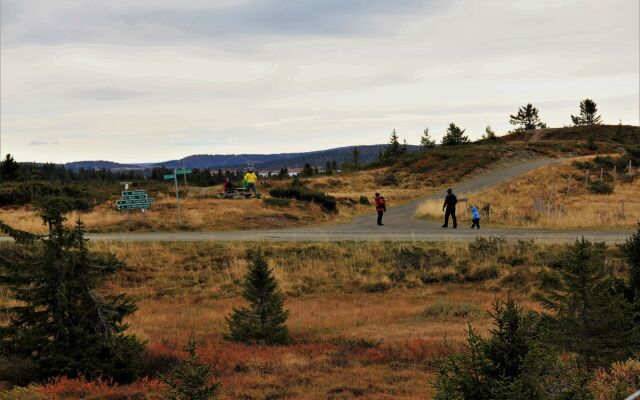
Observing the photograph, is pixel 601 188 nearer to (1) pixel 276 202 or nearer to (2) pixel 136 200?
(1) pixel 276 202

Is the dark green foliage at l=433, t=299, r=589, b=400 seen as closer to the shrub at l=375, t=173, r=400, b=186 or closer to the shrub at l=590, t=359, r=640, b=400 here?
the shrub at l=590, t=359, r=640, b=400

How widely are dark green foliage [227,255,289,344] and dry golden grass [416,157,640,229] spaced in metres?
16.5

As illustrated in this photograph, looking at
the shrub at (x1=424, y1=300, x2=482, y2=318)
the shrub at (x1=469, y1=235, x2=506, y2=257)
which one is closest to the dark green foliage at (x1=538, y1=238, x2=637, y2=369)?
the shrub at (x1=424, y1=300, x2=482, y2=318)

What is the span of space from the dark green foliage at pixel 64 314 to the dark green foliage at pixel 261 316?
152 inches

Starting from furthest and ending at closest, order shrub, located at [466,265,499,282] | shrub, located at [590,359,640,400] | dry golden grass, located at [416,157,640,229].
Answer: dry golden grass, located at [416,157,640,229]
shrub, located at [466,265,499,282]
shrub, located at [590,359,640,400]

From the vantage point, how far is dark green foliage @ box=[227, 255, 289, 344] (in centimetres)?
1420

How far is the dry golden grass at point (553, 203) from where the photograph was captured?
26.1 meters

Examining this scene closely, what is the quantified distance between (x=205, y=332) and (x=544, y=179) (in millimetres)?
37115

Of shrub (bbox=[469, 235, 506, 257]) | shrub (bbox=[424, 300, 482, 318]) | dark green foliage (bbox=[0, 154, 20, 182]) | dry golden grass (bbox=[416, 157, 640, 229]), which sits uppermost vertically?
dark green foliage (bbox=[0, 154, 20, 182])

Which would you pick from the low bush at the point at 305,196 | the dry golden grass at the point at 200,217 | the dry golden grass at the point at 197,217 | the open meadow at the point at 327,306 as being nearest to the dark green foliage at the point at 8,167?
the dry golden grass at the point at 200,217

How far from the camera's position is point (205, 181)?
118 meters

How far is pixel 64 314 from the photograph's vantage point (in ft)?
33.8

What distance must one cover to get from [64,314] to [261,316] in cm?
529

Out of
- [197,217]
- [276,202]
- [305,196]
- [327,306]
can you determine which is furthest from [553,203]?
[327,306]
